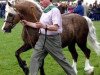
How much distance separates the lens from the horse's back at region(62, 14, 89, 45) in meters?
10.5

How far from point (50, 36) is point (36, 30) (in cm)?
165

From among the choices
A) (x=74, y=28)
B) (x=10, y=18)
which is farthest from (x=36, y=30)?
(x=74, y=28)

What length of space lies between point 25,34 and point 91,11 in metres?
30.1

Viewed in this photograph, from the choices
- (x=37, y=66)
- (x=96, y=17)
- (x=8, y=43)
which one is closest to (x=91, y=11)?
(x=96, y=17)

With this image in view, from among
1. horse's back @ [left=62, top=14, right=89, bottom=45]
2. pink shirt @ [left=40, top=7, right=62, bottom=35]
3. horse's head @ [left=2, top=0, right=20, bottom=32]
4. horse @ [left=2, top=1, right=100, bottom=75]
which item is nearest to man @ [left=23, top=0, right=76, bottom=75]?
pink shirt @ [left=40, top=7, right=62, bottom=35]

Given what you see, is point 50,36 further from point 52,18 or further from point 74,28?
point 74,28

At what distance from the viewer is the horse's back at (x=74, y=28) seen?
10.5 metres

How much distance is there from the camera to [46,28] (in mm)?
7734

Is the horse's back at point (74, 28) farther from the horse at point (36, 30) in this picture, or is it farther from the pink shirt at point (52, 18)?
the pink shirt at point (52, 18)

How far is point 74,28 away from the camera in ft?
36.1

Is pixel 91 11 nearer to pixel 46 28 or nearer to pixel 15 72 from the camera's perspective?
pixel 15 72

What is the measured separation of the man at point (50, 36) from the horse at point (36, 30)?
1131 mm

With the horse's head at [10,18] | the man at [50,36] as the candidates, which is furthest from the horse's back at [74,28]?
the man at [50,36]

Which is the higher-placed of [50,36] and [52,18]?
[52,18]
